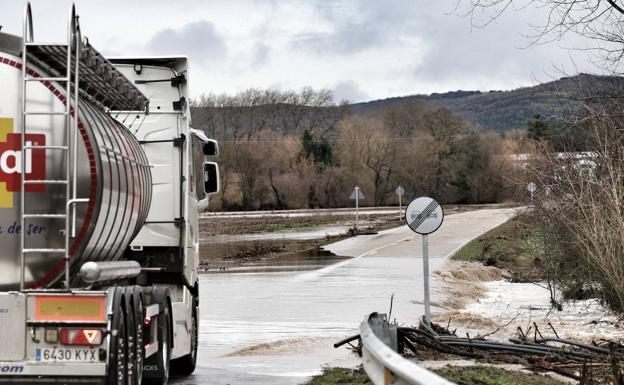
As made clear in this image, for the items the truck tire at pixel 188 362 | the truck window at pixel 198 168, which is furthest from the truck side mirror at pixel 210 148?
the truck tire at pixel 188 362

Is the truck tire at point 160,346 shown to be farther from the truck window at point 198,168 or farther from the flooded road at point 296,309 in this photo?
the truck window at point 198,168

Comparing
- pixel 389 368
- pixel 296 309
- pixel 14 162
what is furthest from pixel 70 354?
pixel 296 309

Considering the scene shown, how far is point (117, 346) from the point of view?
731 centimetres

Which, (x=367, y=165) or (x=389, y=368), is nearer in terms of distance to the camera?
(x=389, y=368)

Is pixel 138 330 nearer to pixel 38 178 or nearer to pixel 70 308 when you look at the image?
pixel 70 308

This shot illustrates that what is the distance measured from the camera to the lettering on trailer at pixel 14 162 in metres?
7.38

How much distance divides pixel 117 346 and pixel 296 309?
43.3 feet

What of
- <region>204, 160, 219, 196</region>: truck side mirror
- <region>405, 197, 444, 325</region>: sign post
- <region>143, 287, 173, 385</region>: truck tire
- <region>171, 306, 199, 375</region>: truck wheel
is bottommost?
<region>171, 306, 199, 375</region>: truck wheel

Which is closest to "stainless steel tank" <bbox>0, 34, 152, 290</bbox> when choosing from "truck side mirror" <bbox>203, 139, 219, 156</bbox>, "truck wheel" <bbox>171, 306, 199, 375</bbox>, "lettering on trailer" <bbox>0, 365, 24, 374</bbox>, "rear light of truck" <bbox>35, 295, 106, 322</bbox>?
"rear light of truck" <bbox>35, 295, 106, 322</bbox>

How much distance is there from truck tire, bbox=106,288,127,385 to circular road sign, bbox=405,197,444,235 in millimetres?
8065

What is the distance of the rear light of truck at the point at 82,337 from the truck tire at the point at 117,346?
0.11m

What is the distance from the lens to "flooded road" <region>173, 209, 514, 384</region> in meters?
12.9

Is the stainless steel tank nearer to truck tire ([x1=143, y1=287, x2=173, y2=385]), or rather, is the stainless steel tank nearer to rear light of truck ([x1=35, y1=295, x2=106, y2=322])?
rear light of truck ([x1=35, y1=295, x2=106, y2=322])

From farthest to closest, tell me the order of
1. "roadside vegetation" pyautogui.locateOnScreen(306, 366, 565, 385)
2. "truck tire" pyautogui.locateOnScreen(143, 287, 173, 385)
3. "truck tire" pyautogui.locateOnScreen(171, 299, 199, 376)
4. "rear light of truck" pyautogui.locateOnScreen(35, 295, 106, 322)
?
"truck tire" pyautogui.locateOnScreen(171, 299, 199, 376), "truck tire" pyautogui.locateOnScreen(143, 287, 173, 385), "roadside vegetation" pyautogui.locateOnScreen(306, 366, 565, 385), "rear light of truck" pyautogui.locateOnScreen(35, 295, 106, 322)
